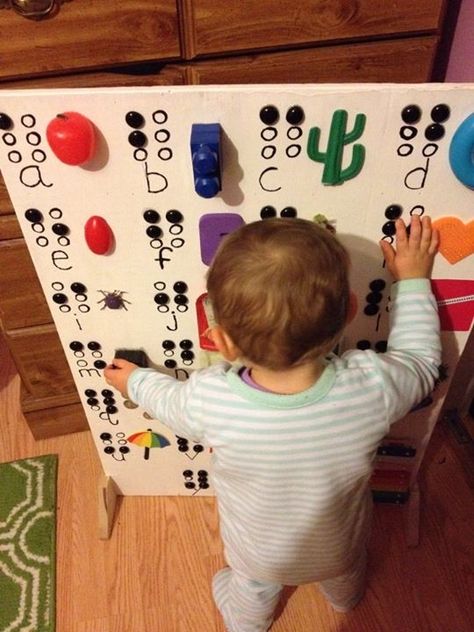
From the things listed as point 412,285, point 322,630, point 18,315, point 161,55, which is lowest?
point 322,630

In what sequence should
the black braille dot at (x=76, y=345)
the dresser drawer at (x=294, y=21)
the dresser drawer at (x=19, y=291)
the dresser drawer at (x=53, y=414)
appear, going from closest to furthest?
the dresser drawer at (x=294, y=21), the black braille dot at (x=76, y=345), the dresser drawer at (x=19, y=291), the dresser drawer at (x=53, y=414)

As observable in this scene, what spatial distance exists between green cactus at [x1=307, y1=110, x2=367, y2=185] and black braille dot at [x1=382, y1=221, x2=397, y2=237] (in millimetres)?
91

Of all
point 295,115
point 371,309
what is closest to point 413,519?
point 371,309

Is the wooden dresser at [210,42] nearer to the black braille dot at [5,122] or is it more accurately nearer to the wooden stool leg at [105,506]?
the black braille dot at [5,122]

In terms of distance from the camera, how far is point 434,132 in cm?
67

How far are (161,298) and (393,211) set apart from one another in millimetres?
339

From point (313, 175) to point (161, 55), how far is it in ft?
0.99

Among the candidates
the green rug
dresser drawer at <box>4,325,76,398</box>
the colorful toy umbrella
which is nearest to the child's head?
the colorful toy umbrella

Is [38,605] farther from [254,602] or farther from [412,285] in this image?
[412,285]

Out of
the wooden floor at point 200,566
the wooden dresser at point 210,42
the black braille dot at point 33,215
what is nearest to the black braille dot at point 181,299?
the black braille dot at point 33,215

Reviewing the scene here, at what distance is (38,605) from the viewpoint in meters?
1.06

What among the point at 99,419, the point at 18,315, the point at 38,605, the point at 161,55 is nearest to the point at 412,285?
the point at 161,55

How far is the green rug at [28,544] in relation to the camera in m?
1.05

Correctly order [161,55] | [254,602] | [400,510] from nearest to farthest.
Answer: [161,55], [254,602], [400,510]
